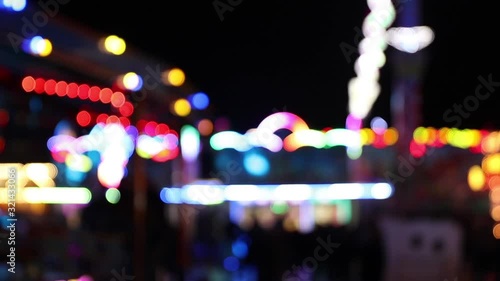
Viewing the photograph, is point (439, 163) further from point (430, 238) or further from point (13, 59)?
point (13, 59)

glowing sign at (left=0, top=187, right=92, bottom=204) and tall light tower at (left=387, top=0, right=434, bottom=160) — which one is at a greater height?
tall light tower at (left=387, top=0, right=434, bottom=160)

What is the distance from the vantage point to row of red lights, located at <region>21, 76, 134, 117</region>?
16.1ft

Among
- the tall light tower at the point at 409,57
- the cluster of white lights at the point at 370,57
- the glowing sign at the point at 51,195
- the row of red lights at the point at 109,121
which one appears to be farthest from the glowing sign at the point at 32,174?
the cluster of white lights at the point at 370,57

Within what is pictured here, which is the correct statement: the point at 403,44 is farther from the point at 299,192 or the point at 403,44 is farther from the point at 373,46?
the point at 299,192

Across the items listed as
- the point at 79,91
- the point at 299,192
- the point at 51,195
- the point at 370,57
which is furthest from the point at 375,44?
Result: the point at 51,195

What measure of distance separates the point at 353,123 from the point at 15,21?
15.1 meters

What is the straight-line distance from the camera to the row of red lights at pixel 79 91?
4900 mm

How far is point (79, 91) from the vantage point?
5406 mm

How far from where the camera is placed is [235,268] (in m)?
11.2

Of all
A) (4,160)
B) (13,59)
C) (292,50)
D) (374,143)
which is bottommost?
(4,160)

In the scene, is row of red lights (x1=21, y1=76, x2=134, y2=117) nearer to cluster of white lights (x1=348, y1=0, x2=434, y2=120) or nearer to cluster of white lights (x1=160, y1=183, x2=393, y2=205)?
cluster of white lights (x1=348, y1=0, x2=434, y2=120)

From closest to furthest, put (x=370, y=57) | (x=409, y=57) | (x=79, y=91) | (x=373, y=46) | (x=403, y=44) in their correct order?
(x=79, y=91) → (x=403, y=44) → (x=409, y=57) → (x=373, y=46) → (x=370, y=57)

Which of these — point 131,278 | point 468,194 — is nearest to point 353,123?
point 468,194

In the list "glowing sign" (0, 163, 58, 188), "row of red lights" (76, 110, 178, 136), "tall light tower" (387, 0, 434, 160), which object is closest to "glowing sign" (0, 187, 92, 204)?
"glowing sign" (0, 163, 58, 188)
